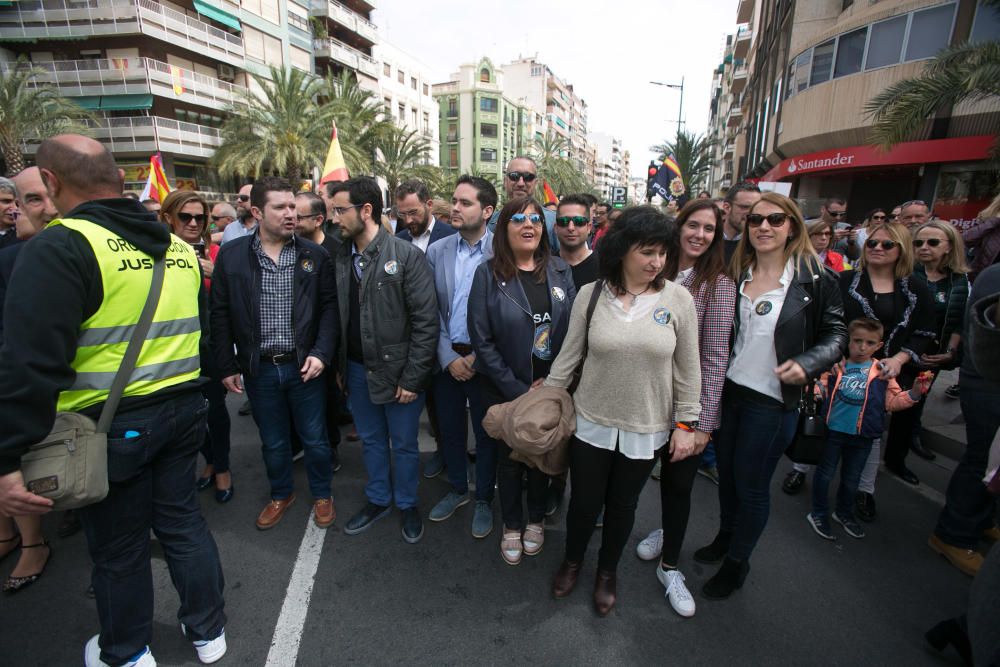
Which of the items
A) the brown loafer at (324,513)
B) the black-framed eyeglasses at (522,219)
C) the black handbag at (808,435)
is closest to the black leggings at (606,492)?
the black handbag at (808,435)

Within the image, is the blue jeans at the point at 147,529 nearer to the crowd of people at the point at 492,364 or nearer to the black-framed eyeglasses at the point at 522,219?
the crowd of people at the point at 492,364

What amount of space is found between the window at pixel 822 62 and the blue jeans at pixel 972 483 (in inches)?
717

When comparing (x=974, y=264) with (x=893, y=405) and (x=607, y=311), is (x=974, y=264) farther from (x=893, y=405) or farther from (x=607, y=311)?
(x=607, y=311)

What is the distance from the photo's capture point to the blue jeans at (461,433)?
3.34 metres

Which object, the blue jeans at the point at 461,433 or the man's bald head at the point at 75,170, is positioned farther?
the blue jeans at the point at 461,433

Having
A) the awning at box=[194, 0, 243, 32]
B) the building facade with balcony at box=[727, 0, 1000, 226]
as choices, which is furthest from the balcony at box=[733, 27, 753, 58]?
the awning at box=[194, 0, 243, 32]

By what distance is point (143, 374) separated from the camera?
197 cm

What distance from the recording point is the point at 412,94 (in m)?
45.4

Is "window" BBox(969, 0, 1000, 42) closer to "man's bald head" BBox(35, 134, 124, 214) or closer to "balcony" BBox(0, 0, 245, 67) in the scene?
"man's bald head" BBox(35, 134, 124, 214)

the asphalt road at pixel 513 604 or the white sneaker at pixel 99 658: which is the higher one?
the white sneaker at pixel 99 658

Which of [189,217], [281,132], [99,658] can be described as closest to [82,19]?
[281,132]

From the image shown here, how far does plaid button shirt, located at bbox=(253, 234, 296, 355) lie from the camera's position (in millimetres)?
3035

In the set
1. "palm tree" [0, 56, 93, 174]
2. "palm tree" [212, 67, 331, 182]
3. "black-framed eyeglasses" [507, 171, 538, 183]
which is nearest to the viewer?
"black-framed eyeglasses" [507, 171, 538, 183]

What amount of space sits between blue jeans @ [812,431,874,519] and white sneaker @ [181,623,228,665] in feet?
12.2
